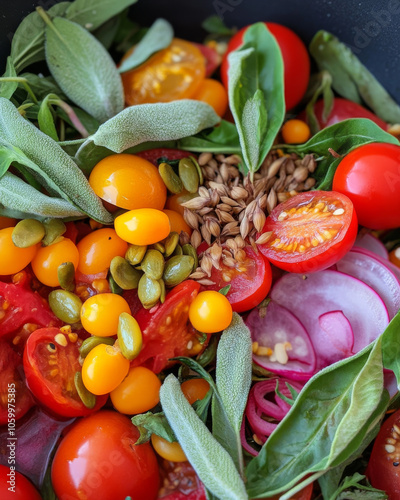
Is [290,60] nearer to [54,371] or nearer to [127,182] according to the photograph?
[127,182]

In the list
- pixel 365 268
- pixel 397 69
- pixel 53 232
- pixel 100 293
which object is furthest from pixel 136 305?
pixel 397 69

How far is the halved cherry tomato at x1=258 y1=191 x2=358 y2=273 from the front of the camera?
49.9 inches

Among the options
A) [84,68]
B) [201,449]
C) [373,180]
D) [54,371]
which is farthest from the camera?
[84,68]

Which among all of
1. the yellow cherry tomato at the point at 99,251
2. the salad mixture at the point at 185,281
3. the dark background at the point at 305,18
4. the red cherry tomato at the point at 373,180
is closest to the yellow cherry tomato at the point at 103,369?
the salad mixture at the point at 185,281

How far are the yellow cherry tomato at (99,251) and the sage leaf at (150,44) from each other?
549mm

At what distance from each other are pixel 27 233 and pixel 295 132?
0.82 metres

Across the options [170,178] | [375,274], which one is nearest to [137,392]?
[170,178]

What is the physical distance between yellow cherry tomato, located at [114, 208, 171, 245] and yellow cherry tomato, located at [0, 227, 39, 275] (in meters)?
0.23

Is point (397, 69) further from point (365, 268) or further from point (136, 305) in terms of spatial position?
point (136, 305)

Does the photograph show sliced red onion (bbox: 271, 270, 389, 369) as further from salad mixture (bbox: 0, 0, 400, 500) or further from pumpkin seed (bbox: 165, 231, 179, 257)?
pumpkin seed (bbox: 165, 231, 179, 257)

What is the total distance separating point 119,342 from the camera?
121 cm

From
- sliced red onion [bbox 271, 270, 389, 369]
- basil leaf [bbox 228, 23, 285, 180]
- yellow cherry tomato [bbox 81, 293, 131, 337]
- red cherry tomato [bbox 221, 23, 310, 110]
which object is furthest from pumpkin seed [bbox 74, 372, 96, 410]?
red cherry tomato [bbox 221, 23, 310, 110]

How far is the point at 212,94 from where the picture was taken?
1.56 m

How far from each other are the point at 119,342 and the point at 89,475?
0.31 m
